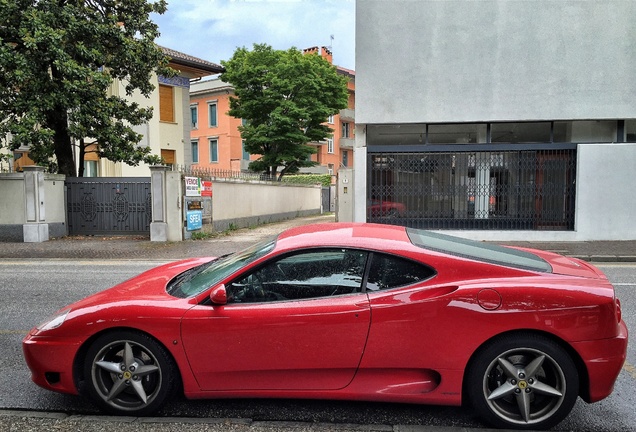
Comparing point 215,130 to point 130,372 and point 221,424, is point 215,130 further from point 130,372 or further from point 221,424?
point 221,424

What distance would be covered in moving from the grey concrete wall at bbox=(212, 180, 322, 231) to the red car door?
547 inches

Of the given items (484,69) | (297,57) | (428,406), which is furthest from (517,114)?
(297,57)

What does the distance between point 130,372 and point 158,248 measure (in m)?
10.5

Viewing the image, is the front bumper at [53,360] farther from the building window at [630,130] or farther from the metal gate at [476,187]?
the building window at [630,130]

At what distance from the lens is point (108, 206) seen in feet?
51.8

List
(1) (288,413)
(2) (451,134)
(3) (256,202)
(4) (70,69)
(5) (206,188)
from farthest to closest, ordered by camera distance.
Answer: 1. (3) (256,202)
2. (5) (206,188)
3. (2) (451,134)
4. (4) (70,69)
5. (1) (288,413)

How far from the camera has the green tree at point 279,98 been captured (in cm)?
3030

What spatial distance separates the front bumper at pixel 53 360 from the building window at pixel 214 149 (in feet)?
133

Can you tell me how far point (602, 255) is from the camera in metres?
11.2

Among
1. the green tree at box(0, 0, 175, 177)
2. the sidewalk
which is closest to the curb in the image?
the sidewalk

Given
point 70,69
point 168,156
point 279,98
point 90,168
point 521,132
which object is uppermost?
point 279,98

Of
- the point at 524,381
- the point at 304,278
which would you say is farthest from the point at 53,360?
the point at 524,381

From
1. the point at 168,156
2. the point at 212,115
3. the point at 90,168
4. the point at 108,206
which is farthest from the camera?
the point at 212,115

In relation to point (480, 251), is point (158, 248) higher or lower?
lower
